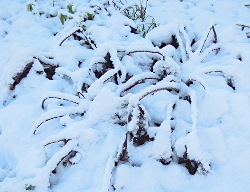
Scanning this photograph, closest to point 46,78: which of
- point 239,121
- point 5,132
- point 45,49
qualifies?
point 45,49

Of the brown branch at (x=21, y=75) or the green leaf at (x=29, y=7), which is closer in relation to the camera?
the brown branch at (x=21, y=75)

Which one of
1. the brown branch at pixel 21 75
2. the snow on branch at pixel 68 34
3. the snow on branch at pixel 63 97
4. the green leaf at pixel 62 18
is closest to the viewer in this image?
the snow on branch at pixel 63 97

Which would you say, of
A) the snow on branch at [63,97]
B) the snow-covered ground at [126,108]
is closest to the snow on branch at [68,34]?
the snow-covered ground at [126,108]

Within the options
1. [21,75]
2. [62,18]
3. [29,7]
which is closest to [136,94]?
[21,75]

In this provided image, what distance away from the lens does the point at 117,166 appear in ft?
3.83

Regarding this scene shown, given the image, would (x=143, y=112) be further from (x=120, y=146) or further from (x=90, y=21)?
(x=90, y=21)

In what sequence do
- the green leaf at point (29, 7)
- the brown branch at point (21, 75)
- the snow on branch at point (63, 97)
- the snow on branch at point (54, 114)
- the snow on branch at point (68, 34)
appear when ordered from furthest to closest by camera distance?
the green leaf at point (29, 7)
the snow on branch at point (68, 34)
the brown branch at point (21, 75)
the snow on branch at point (63, 97)
the snow on branch at point (54, 114)

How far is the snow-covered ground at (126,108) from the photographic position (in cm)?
112

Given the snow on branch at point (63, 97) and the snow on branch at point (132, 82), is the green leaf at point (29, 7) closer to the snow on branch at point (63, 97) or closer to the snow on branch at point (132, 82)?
the snow on branch at point (63, 97)

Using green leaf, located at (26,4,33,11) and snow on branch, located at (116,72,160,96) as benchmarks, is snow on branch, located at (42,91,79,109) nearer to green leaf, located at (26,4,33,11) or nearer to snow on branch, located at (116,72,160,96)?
snow on branch, located at (116,72,160,96)

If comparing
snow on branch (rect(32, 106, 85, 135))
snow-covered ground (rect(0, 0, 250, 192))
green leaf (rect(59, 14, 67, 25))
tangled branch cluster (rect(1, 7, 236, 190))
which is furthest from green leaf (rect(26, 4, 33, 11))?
snow on branch (rect(32, 106, 85, 135))

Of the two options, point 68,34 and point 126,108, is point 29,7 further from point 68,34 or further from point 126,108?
point 126,108

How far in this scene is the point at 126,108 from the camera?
1373mm

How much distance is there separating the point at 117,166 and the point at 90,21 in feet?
4.75
